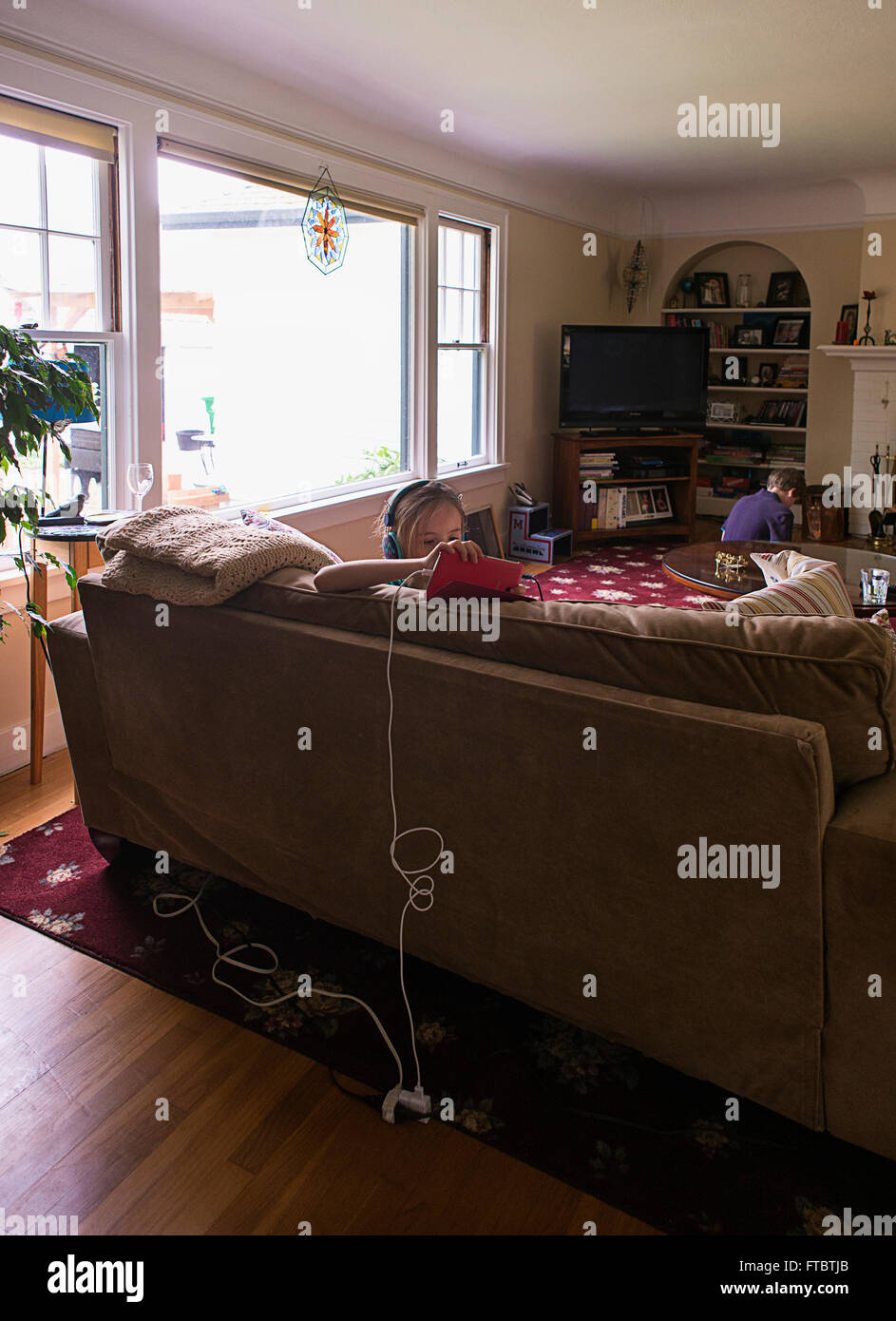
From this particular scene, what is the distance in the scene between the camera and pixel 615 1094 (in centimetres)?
175

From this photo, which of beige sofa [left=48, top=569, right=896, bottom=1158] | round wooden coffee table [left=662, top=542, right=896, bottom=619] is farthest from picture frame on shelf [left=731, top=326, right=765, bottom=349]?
beige sofa [left=48, top=569, right=896, bottom=1158]

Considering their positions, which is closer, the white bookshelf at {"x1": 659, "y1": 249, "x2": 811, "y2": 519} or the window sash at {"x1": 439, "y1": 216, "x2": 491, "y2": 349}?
the window sash at {"x1": 439, "y1": 216, "x2": 491, "y2": 349}

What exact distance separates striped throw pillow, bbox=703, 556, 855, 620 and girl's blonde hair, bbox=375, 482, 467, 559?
0.90 m

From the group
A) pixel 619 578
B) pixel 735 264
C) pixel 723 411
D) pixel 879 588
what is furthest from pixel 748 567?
pixel 735 264

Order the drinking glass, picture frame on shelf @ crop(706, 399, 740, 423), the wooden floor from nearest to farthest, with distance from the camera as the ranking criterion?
the wooden floor
the drinking glass
picture frame on shelf @ crop(706, 399, 740, 423)

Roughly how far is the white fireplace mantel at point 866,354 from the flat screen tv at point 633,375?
0.88 m

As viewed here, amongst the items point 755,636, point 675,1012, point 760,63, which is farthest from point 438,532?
point 760,63

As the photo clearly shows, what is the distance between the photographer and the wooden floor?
1.49m

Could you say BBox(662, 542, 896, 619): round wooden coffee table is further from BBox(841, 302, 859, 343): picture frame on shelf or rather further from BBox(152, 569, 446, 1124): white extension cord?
BBox(841, 302, 859, 343): picture frame on shelf

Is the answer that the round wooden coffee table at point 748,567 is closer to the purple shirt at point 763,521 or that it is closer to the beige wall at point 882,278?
the purple shirt at point 763,521

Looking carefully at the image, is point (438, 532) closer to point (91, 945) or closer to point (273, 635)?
point (273, 635)

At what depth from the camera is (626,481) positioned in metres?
6.97

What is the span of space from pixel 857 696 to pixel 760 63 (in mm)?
3672

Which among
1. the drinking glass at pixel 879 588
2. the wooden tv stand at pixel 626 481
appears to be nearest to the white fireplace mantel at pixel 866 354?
the wooden tv stand at pixel 626 481
